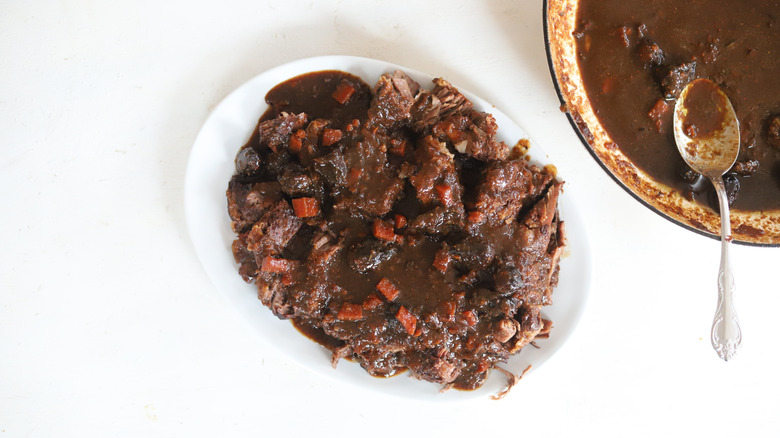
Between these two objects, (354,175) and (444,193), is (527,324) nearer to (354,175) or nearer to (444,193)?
(444,193)

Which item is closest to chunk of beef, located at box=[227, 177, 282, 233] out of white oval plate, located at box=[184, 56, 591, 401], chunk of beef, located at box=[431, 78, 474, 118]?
white oval plate, located at box=[184, 56, 591, 401]

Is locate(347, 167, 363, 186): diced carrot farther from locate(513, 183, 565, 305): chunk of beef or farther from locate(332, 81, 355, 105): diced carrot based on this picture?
locate(513, 183, 565, 305): chunk of beef

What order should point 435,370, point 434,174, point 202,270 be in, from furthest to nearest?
point 202,270
point 435,370
point 434,174

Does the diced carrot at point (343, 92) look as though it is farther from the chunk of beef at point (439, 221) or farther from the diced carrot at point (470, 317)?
the diced carrot at point (470, 317)

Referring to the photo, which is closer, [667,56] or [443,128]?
[443,128]

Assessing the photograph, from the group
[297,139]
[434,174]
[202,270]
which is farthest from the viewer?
[202,270]

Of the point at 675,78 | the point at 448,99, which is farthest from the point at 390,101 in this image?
the point at 675,78

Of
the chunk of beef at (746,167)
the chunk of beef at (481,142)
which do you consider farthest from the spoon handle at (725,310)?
the chunk of beef at (481,142)
